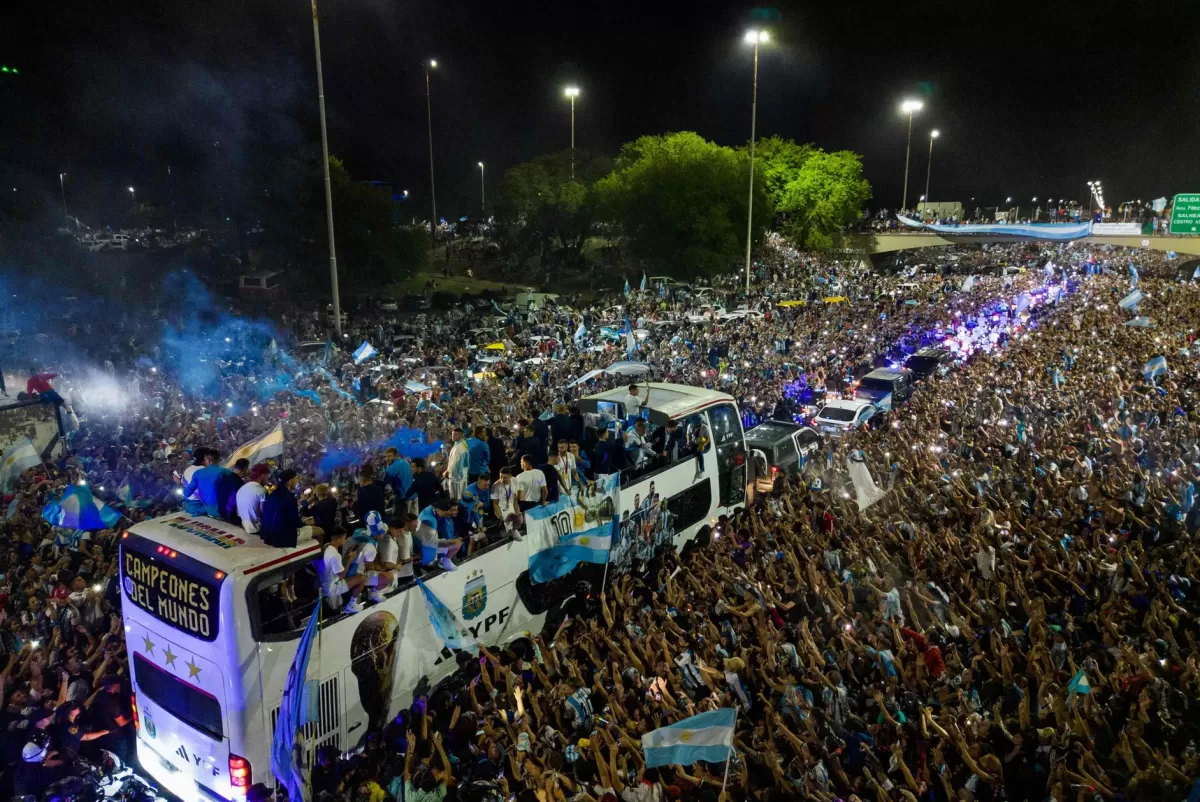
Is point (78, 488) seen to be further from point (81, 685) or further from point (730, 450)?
point (730, 450)

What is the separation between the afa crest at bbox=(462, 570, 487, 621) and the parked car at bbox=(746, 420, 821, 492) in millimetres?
6112

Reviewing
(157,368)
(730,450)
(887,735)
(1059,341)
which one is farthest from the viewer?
(1059,341)

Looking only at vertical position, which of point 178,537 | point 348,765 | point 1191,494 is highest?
point 178,537

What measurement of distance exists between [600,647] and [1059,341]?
61.9 ft

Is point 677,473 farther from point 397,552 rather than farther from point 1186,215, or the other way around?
point 1186,215

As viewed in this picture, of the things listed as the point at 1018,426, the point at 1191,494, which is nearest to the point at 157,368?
the point at 1018,426

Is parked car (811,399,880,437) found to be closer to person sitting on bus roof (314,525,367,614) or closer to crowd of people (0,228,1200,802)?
crowd of people (0,228,1200,802)

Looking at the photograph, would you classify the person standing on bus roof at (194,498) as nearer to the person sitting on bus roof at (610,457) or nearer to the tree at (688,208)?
the person sitting on bus roof at (610,457)

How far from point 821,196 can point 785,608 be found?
164 feet

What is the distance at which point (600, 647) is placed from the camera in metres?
7.20

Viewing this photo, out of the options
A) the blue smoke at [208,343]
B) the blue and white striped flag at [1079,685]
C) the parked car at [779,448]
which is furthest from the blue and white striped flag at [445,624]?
the blue smoke at [208,343]

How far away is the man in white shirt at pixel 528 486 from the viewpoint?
25.4 ft

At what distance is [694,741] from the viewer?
5.23 m

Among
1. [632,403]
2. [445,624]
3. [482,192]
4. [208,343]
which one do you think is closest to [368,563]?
[445,624]
